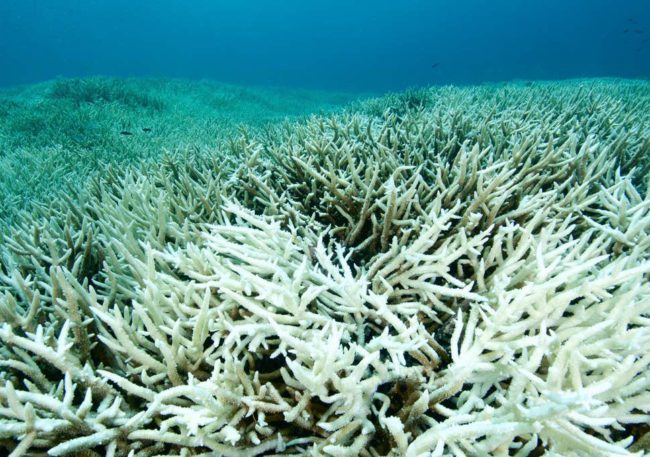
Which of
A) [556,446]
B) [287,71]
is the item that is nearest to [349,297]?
[556,446]

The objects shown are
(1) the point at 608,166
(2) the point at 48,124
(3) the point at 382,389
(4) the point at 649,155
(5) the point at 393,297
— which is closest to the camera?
(3) the point at 382,389

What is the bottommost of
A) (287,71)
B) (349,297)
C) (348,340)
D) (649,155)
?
(348,340)

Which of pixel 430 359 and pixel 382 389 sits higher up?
pixel 430 359

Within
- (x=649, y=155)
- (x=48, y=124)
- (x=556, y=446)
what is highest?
(x=48, y=124)

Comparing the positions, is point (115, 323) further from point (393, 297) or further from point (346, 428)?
point (393, 297)

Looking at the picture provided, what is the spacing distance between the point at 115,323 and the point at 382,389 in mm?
1060

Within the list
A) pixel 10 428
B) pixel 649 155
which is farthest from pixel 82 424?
pixel 649 155

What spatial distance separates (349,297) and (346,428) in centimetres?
49

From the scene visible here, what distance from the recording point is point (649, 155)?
10.3 feet

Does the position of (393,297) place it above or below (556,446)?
above

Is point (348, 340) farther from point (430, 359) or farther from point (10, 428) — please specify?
point (10, 428)

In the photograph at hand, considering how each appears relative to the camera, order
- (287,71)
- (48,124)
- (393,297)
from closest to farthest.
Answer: (393,297) < (48,124) < (287,71)

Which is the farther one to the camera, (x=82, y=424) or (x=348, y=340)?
(x=348, y=340)

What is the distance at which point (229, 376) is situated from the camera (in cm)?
134
